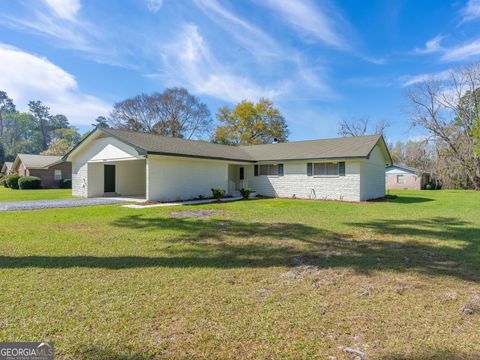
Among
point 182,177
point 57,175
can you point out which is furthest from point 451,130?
point 57,175

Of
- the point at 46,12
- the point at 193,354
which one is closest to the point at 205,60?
the point at 46,12

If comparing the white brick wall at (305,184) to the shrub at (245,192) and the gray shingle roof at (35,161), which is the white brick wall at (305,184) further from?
the gray shingle roof at (35,161)

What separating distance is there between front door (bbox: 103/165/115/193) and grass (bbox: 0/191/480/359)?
1222 centimetres

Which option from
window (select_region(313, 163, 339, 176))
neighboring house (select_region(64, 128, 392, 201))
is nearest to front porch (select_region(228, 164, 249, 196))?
neighboring house (select_region(64, 128, 392, 201))

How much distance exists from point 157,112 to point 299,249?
3806cm

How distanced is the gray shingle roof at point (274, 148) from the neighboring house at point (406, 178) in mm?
19386

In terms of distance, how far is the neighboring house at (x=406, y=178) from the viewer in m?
34.2

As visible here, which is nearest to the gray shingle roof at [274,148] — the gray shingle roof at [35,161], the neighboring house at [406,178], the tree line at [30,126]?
the gray shingle roof at [35,161]

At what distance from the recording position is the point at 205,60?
16.5 m

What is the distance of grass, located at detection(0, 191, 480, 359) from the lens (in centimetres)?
260

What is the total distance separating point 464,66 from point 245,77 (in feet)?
80.9

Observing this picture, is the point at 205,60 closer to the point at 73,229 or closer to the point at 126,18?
the point at 126,18

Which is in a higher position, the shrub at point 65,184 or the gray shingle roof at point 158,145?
the gray shingle roof at point 158,145

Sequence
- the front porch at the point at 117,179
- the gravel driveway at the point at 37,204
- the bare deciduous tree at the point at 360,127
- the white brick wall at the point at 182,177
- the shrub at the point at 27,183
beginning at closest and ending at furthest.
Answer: the gravel driveway at the point at 37,204, the white brick wall at the point at 182,177, the front porch at the point at 117,179, the shrub at the point at 27,183, the bare deciduous tree at the point at 360,127
